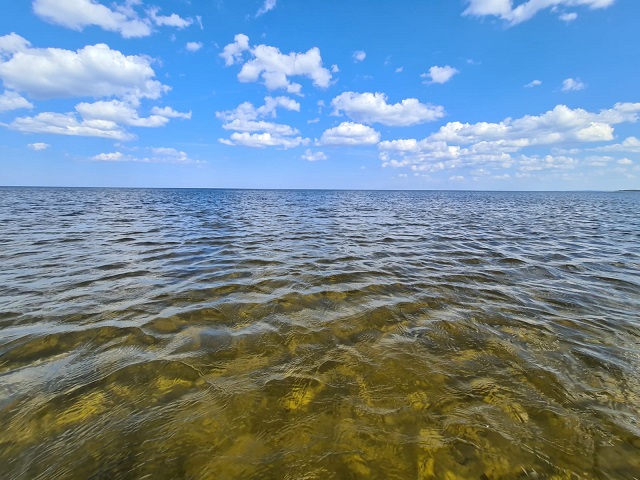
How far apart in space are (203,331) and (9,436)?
2593 mm

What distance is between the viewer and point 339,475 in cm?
263

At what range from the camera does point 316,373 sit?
161 inches

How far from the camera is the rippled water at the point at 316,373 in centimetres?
281

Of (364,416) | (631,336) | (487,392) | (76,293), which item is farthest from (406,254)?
(76,293)

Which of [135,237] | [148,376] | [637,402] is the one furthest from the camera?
[135,237]

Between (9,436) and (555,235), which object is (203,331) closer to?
(9,436)

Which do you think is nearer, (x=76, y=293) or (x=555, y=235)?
(x=76, y=293)

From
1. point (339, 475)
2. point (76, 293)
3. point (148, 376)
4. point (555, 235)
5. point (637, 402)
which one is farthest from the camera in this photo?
point (555, 235)

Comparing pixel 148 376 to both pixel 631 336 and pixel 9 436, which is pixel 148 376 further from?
pixel 631 336

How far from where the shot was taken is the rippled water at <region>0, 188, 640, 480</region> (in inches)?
110

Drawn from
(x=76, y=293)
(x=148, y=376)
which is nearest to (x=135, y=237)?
(x=76, y=293)

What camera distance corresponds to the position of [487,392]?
3719 mm

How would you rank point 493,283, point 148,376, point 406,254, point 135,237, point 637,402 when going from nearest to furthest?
point 637,402, point 148,376, point 493,283, point 406,254, point 135,237

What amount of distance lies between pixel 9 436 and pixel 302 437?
3.05 meters
